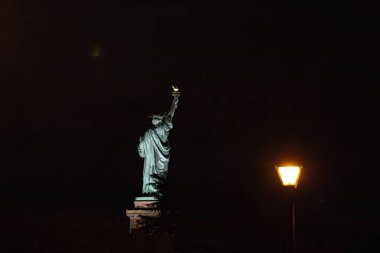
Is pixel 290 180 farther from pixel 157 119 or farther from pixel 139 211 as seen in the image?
pixel 157 119

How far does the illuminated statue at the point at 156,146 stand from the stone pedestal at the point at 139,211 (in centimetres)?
82

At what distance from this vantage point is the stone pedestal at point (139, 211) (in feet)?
125

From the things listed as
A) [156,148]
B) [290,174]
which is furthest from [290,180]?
[156,148]

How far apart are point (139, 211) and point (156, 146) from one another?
3378 millimetres

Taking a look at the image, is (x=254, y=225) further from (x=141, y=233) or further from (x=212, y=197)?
(x=141, y=233)

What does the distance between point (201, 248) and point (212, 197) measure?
2.39 m

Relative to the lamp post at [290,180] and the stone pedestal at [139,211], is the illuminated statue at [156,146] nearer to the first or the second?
the stone pedestal at [139,211]

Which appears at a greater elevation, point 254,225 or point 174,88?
point 174,88

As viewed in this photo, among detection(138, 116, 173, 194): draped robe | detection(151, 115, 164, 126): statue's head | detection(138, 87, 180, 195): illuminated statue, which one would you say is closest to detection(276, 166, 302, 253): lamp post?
detection(138, 87, 180, 195): illuminated statue

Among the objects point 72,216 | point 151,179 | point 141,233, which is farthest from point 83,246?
point 151,179

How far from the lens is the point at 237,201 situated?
35.1 metres

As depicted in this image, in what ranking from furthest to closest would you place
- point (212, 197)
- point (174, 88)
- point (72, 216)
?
point (174, 88) → point (212, 197) → point (72, 216)

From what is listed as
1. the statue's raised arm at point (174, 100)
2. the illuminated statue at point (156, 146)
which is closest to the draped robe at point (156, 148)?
the illuminated statue at point (156, 146)

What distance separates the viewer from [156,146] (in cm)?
4069
